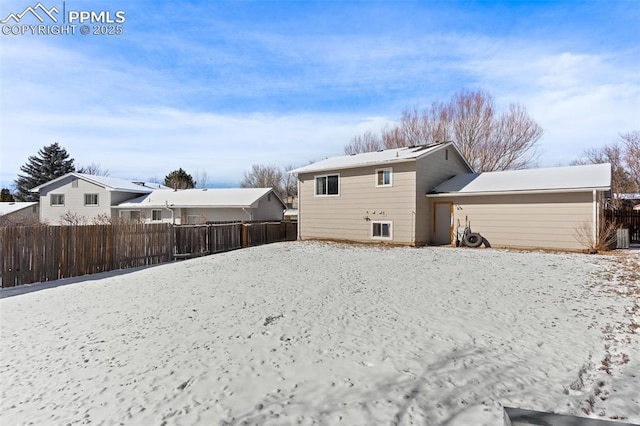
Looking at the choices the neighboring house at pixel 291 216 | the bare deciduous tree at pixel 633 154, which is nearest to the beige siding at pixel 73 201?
the neighboring house at pixel 291 216

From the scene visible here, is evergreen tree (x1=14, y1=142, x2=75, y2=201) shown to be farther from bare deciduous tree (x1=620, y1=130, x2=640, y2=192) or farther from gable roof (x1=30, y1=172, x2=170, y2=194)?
bare deciduous tree (x1=620, y1=130, x2=640, y2=192)

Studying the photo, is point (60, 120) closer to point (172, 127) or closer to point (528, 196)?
point (172, 127)

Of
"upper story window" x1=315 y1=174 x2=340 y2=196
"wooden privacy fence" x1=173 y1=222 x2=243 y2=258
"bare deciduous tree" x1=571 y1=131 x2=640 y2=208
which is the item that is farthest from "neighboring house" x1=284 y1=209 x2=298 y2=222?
"bare deciduous tree" x1=571 y1=131 x2=640 y2=208

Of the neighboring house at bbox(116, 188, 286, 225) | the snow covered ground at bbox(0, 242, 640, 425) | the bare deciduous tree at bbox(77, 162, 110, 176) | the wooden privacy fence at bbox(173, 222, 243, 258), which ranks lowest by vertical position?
the snow covered ground at bbox(0, 242, 640, 425)

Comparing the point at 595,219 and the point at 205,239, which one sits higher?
the point at 595,219

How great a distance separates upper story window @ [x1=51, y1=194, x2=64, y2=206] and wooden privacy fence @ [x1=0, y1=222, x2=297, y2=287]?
21.7m

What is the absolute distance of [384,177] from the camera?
15.5m

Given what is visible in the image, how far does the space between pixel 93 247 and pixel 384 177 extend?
11.8 metres

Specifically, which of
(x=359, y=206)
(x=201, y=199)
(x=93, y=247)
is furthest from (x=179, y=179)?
(x=93, y=247)

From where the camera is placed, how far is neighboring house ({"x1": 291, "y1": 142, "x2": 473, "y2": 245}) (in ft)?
48.4

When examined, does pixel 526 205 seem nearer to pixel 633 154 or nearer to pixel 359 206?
pixel 359 206

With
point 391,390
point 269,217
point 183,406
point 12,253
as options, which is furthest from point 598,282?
point 269,217

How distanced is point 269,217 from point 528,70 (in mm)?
19975

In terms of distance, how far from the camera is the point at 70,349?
408cm
